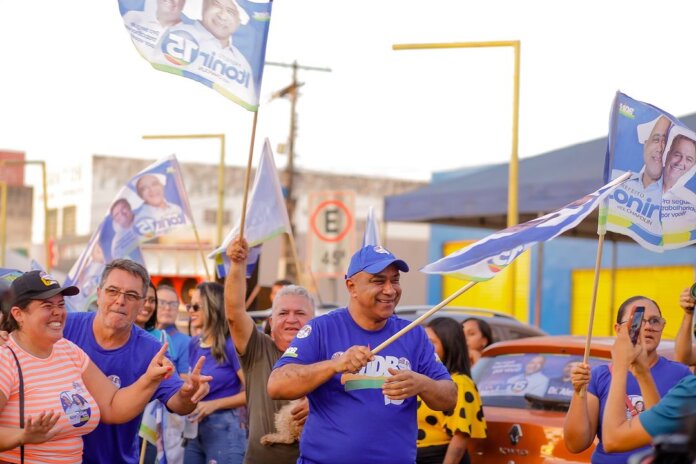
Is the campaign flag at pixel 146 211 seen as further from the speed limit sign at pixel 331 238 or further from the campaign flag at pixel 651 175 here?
the speed limit sign at pixel 331 238

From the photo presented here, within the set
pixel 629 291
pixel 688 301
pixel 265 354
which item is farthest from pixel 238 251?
pixel 629 291

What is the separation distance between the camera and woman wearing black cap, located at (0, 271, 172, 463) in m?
5.27

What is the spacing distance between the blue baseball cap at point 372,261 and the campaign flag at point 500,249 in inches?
7.3

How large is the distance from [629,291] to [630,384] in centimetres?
2609

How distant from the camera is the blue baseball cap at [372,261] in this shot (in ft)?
17.9

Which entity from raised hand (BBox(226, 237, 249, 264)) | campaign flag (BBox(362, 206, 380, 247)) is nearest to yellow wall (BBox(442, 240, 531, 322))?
campaign flag (BBox(362, 206, 380, 247))

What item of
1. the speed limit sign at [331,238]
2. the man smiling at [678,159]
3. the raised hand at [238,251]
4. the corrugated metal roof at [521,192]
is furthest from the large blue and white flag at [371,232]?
the speed limit sign at [331,238]

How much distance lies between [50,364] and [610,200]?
3.24 metres

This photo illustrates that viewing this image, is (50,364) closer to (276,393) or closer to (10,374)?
(10,374)

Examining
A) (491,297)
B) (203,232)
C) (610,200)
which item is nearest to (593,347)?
(610,200)

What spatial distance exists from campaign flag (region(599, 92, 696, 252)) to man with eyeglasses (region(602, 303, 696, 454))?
0.76 m

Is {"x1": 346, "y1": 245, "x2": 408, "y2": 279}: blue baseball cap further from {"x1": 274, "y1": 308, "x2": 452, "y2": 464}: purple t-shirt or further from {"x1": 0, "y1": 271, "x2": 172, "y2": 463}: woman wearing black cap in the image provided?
{"x1": 0, "y1": 271, "x2": 172, "y2": 463}: woman wearing black cap

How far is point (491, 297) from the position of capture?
3584 centimetres

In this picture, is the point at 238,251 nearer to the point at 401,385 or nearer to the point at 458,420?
the point at 401,385
